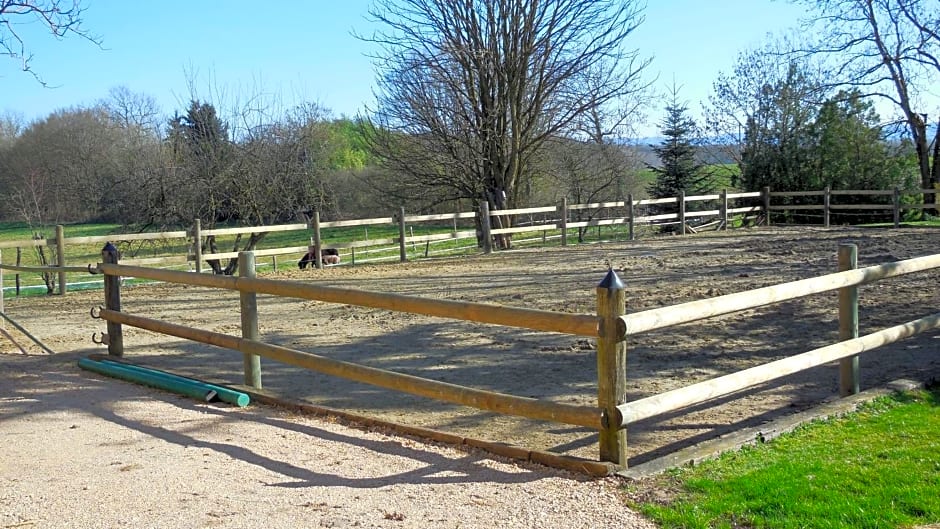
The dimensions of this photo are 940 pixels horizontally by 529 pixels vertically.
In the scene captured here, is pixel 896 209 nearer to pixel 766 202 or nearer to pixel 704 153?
pixel 766 202

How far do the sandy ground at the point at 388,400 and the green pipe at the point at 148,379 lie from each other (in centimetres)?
10

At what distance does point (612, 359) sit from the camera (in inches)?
175

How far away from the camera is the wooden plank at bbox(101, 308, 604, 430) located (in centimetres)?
461

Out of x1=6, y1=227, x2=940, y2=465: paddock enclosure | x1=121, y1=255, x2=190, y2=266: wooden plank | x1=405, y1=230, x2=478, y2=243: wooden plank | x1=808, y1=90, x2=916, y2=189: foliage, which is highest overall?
x1=808, y1=90, x2=916, y2=189: foliage

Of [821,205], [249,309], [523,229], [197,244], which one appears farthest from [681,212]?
[249,309]

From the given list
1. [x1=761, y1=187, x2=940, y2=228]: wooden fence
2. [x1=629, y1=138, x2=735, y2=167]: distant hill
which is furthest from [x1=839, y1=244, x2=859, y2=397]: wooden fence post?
[x1=629, y1=138, x2=735, y2=167]: distant hill

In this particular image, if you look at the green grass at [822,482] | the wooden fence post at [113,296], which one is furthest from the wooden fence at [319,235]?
the green grass at [822,482]

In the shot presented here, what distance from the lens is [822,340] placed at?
28.3ft

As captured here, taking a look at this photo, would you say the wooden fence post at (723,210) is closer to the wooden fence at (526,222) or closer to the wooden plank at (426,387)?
the wooden fence at (526,222)

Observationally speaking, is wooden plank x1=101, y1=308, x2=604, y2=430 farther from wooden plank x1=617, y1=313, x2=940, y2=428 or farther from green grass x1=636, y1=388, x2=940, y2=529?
green grass x1=636, y1=388, x2=940, y2=529

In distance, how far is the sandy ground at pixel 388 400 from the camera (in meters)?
4.16

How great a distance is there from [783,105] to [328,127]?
1913 centimetres

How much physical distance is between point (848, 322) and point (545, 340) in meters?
3.84

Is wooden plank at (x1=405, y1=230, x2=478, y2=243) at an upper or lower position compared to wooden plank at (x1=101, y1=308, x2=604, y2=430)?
upper
